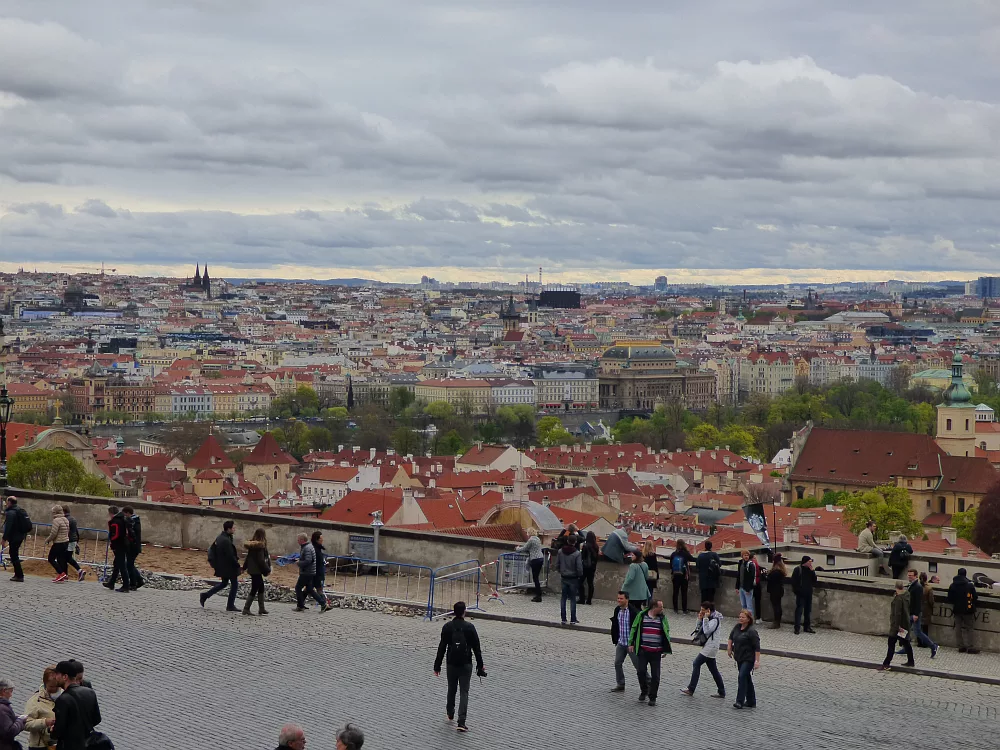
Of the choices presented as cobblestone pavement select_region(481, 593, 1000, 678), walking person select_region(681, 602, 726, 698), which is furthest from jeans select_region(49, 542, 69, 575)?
walking person select_region(681, 602, 726, 698)

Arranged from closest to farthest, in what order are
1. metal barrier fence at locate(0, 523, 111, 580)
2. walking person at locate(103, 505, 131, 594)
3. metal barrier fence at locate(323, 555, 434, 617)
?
walking person at locate(103, 505, 131, 594), metal barrier fence at locate(323, 555, 434, 617), metal barrier fence at locate(0, 523, 111, 580)

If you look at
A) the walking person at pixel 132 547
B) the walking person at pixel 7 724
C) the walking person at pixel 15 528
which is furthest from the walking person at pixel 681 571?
the walking person at pixel 7 724

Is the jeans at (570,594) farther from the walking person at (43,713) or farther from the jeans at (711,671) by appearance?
the walking person at (43,713)

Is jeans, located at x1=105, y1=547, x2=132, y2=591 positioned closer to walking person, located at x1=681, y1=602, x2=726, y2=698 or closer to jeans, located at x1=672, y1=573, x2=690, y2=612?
Answer: jeans, located at x1=672, y1=573, x2=690, y2=612

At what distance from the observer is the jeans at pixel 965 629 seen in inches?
475

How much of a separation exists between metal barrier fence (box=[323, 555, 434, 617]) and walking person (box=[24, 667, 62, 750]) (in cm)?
536

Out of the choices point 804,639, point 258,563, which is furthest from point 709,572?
point 258,563

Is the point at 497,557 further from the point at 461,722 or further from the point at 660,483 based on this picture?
the point at 660,483

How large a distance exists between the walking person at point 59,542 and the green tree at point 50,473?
20.9m

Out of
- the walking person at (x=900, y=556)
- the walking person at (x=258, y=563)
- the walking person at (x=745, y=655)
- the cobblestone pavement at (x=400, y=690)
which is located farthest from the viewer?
the walking person at (x=900, y=556)

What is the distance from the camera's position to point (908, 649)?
11.6 m

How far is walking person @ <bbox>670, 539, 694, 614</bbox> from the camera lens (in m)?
12.9

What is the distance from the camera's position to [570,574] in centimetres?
1247

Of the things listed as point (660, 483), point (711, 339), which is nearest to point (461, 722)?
point (660, 483)
